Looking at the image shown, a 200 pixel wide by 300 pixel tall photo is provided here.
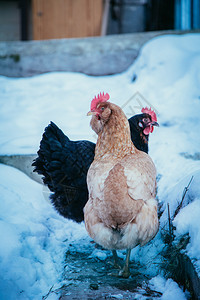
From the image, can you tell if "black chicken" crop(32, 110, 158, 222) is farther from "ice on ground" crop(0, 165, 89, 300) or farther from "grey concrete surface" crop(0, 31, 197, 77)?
"grey concrete surface" crop(0, 31, 197, 77)

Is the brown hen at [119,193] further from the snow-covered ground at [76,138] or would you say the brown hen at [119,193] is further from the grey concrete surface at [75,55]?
the grey concrete surface at [75,55]

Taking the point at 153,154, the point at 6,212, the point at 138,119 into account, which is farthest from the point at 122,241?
the point at 153,154

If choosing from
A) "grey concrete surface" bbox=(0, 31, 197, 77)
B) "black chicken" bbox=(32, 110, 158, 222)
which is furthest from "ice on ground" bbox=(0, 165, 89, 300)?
"grey concrete surface" bbox=(0, 31, 197, 77)

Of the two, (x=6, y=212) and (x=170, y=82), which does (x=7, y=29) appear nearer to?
(x=170, y=82)

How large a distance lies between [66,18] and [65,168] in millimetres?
5580

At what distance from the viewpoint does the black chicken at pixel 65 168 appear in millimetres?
2742

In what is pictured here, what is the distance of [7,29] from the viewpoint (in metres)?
8.63

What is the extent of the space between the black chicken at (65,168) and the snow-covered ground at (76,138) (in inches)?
10.0

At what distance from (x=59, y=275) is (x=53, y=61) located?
4739mm

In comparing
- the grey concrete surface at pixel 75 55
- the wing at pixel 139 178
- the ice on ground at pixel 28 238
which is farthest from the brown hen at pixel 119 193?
the grey concrete surface at pixel 75 55

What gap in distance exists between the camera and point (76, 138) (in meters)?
3.77

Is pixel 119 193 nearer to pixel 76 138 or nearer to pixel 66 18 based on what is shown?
pixel 76 138

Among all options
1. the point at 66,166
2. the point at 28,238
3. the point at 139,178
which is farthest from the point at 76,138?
the point at 139,178

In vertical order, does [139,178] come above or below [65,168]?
above
